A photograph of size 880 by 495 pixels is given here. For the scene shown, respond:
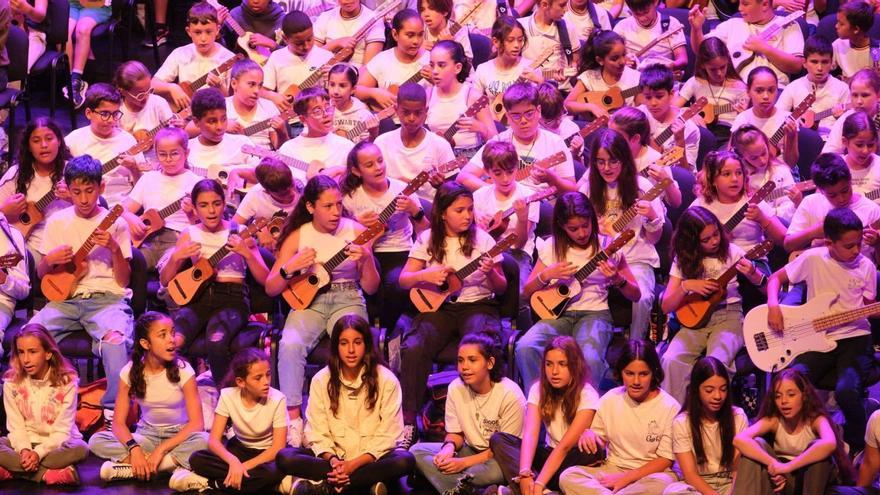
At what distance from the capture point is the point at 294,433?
671 centimetres

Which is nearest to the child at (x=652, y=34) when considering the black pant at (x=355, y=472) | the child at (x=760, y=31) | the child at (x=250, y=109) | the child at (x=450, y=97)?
the child at (x=760, y=31)

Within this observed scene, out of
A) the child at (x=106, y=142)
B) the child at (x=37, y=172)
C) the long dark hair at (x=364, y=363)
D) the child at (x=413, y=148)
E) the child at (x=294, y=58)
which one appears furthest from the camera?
the child at (x=294, y=58)

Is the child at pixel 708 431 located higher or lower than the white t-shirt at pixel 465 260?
lower

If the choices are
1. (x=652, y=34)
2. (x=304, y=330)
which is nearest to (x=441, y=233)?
(x=304, y=330)

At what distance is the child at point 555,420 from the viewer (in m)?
6.33

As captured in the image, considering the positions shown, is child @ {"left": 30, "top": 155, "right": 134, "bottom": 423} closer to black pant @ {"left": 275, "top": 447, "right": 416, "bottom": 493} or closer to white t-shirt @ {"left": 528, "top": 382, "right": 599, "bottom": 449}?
black pant @ {"left": 275, "top": 447, "right": 416, "bottom": 493}

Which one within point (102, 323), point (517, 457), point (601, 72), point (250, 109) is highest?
point (601, 72)

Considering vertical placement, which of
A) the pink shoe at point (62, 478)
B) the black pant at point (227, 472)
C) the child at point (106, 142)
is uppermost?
the child at point (106, 142)

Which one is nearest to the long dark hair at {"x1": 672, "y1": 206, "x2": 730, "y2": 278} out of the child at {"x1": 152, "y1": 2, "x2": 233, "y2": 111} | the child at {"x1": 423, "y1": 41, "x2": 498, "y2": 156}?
the child at {"x1": 423, "y1": 41, "x2": 498, "y2": 156}

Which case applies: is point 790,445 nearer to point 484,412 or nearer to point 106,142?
point 484,412

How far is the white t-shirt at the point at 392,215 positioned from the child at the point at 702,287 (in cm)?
138

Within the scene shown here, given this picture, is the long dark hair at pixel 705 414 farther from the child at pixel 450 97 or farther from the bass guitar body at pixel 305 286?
the child at pixel 450 97

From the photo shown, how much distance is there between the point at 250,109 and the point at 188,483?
2.90 m

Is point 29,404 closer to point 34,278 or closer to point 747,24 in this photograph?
point 34,278
